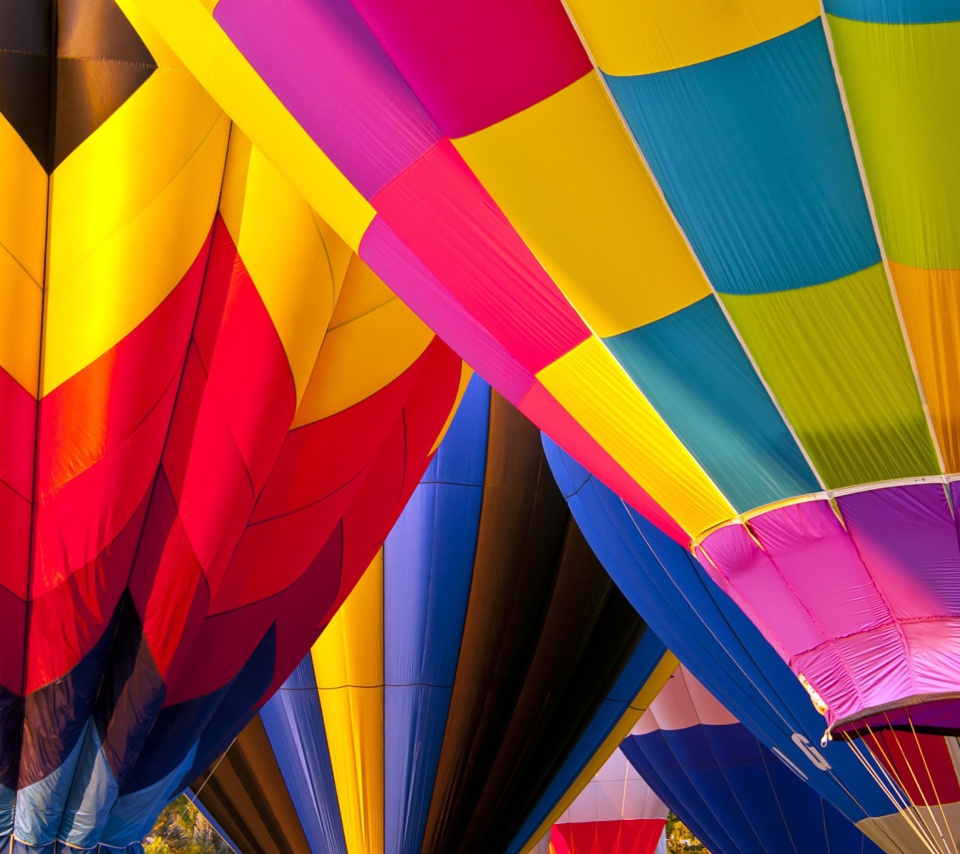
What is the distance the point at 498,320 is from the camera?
2805mm

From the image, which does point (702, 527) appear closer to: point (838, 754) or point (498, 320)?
point (498, 320)

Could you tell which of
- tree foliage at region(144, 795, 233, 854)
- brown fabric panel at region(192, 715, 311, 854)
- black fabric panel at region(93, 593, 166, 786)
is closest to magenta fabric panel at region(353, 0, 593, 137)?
black fabric panel at region(93, 593, 166, 786)

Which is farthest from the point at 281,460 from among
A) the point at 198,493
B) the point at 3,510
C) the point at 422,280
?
the point at 422,280

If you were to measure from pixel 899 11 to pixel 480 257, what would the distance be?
3.14ft

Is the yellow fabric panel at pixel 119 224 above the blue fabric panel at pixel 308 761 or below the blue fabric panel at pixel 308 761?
above

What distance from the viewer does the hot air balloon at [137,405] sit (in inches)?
142

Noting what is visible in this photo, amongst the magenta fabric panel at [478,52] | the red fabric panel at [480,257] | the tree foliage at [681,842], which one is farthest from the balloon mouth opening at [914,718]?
the tree foliage at [681,842]

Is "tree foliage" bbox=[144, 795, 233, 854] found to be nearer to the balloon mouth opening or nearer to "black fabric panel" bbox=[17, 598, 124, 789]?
"black fabric panel" bbox=[17, 598, 124, 789]

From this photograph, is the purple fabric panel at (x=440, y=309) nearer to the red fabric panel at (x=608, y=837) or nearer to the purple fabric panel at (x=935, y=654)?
the purple fabric panel at (x=935, y=654)

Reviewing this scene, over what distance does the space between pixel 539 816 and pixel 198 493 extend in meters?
2.48

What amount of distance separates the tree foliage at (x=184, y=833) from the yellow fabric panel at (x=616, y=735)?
9.93 m

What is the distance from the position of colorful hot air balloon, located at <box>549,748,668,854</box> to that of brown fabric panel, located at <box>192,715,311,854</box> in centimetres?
353

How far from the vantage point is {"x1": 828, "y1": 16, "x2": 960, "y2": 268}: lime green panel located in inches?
86.3

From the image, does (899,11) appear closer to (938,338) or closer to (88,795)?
(938,338)
